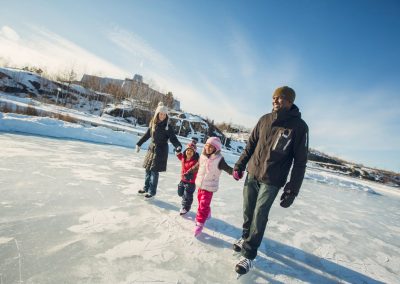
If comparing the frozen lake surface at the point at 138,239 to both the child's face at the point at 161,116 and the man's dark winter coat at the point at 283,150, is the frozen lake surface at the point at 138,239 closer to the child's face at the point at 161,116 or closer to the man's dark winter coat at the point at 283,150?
the man's dark winter coat at the point at 283,150

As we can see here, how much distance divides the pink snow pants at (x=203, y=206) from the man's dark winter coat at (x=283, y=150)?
2.55ft

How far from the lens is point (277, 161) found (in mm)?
2145

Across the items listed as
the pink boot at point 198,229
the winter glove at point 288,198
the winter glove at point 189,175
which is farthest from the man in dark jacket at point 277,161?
the winter glove at point 189,175

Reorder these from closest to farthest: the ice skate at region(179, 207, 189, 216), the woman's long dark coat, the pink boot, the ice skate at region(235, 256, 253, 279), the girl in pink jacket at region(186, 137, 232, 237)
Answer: the ice skate at region(235, 256, 253, 279) → the pink boot → the girl in pink jacket at region(186, 137, 232, 237) → the ice skate at region(179, 207, 189, 216) → the woman's long dark coat

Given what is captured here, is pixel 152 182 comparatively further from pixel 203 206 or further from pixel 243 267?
pixel 243 267

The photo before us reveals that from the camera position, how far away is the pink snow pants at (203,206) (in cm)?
277

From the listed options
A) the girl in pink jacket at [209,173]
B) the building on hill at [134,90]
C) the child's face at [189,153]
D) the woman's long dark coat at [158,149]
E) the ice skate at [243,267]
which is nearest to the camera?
the ice skate at [243,267]

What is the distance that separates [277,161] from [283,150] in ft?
0.35

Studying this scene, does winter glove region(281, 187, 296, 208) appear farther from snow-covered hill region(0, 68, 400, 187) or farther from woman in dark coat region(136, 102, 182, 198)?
snow-covered hill region(0, 68, 400, 187)

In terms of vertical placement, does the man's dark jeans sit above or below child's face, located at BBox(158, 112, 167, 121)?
below

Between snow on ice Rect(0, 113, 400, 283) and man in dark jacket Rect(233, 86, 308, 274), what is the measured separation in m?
0.35

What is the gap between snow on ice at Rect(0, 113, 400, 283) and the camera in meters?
1.85

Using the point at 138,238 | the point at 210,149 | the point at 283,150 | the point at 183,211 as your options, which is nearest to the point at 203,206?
the point at 183,211

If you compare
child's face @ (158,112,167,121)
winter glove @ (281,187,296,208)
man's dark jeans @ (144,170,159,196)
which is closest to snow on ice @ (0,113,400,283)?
man's dark jeans @ (144,170,159,196)
